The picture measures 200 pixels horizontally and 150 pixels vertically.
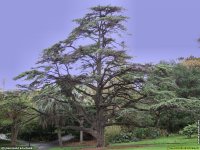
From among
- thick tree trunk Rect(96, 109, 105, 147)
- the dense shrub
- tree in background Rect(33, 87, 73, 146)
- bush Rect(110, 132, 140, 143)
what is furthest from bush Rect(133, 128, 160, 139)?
thick tree trunk Rect(96, 109, 105, 147)

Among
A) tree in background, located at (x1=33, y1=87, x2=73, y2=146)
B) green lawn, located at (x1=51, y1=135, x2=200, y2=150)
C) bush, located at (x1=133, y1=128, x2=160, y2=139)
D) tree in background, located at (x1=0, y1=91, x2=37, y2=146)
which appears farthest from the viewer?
bush, located at (x1=133, y1=128, x2=160, y2=139)

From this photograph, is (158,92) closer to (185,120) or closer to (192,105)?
(192,105)

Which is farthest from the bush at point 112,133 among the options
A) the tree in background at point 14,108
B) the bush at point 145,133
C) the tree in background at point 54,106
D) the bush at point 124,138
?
the tree in background at point 14,108

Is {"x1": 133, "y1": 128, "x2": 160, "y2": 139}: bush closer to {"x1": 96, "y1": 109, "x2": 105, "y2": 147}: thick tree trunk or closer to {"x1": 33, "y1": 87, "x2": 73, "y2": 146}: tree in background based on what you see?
{"x1": 33, "y1": 87, "x2": 73, "y2": 146}: tree in background

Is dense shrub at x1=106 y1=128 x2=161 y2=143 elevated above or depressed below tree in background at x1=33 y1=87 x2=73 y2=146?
below

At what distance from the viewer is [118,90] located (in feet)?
104

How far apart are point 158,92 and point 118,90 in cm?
354

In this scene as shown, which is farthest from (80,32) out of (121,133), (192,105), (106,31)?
(121,133)

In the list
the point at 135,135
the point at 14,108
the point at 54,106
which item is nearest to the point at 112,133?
the point at 135,135

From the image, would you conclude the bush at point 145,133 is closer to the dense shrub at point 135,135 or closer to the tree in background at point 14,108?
the dense shrub at point 135,135

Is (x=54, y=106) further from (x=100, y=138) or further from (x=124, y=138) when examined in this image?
(x=124, y=138)

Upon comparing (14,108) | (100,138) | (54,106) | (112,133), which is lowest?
(100,138)

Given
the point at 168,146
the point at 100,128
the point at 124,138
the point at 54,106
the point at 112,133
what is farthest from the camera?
the point at 112,133

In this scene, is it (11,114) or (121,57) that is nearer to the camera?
(121,57)
